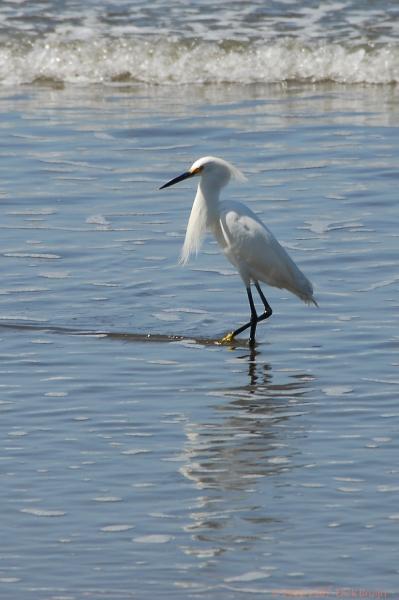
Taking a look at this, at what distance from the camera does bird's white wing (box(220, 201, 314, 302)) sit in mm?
7820

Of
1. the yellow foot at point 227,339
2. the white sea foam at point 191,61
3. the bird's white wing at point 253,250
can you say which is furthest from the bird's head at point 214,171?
the white sea foam at point 191,61

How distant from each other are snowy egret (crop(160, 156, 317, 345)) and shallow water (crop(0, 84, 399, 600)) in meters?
0.21

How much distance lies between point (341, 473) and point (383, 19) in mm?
11814

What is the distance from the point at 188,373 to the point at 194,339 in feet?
2.25

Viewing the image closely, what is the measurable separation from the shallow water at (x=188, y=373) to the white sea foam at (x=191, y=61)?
2.45 metres

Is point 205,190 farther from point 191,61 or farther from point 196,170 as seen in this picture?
point 191,61

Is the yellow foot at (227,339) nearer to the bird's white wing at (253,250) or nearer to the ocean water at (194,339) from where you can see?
the ocean water at (194,339)

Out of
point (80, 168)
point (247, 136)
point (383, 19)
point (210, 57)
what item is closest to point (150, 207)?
point (80, 168)

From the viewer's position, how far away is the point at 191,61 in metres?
15.6

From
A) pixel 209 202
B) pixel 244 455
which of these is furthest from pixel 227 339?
pixel 244 455

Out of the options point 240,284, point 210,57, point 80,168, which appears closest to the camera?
point 240,284

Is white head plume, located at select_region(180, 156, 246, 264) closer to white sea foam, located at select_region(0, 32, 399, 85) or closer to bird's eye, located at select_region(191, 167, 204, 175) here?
bird's eye, located at select_region(191, 167, 204, 175)

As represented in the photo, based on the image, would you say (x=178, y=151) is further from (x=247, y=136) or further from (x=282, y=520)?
(x=282, y=520)

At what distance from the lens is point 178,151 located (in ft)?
38.1
